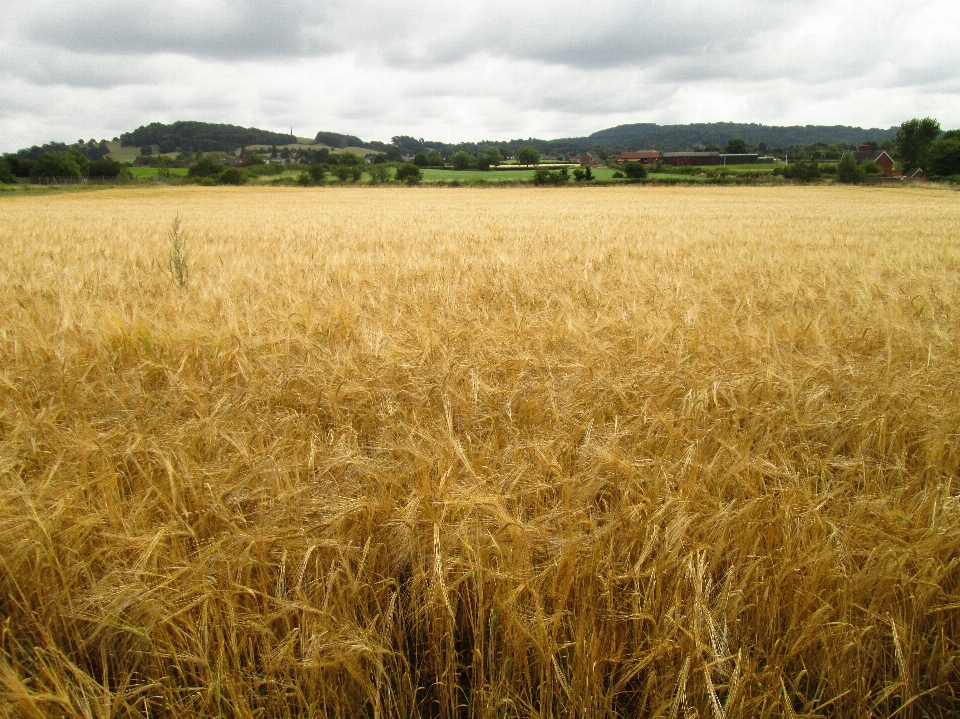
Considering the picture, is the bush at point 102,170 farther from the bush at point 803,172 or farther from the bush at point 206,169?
the bush at point 803,172

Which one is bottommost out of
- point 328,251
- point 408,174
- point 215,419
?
point 215,419

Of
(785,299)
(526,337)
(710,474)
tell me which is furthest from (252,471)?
(785,299)

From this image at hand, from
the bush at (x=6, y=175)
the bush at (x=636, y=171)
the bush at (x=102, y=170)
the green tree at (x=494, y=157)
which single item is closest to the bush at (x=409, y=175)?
the green tree at (x=494, y=157)

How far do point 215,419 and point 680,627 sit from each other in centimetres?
173

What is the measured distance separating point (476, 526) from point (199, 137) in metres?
156

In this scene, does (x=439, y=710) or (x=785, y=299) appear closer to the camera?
(x=439, y=710)

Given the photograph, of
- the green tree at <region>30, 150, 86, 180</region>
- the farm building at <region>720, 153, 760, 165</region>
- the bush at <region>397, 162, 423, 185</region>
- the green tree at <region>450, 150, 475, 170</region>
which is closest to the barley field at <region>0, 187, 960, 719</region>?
the bush at <region>397, 162, 423, 185</region>

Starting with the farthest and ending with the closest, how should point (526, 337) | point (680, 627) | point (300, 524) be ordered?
point (526, 337) → point (300, 524) → point (680, 627)

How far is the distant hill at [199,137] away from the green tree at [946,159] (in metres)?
132

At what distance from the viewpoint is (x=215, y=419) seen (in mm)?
1976

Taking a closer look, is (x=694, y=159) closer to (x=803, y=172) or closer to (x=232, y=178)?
(x=803, y=172)

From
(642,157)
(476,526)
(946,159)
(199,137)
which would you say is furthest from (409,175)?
(199,137)

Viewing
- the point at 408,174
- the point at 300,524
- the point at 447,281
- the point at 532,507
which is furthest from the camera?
the point at 408,174

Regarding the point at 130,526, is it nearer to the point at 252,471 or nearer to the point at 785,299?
the point at 252,471
